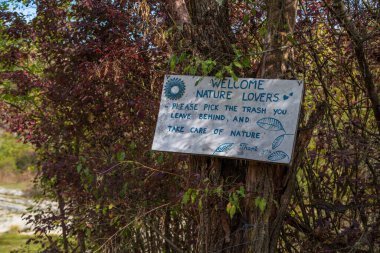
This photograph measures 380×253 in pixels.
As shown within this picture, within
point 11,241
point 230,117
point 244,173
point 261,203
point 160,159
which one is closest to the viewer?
point 261,203

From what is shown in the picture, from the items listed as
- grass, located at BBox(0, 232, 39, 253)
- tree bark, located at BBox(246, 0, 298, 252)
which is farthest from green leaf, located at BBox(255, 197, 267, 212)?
grass, located at BBox(0, 232, 39, 253)

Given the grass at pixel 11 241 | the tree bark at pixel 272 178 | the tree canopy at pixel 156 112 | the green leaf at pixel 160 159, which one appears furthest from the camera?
the grass at pixel 11 241

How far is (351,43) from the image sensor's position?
4.96 m

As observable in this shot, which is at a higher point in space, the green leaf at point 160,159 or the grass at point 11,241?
the green leaf at point 160,159

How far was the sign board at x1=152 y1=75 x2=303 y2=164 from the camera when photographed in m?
4.13

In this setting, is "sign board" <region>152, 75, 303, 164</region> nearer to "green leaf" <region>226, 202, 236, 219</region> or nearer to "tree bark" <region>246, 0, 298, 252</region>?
"tree bark" <region>246, 0, 298, 252</region>

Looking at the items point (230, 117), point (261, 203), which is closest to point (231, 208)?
point (261, 203)

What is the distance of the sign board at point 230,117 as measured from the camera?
13.5 ft

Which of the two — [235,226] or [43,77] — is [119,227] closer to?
[235,226]

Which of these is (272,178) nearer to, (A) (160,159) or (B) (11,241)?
(A) (160,159)

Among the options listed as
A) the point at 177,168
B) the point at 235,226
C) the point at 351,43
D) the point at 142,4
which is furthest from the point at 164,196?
the point at 351,43

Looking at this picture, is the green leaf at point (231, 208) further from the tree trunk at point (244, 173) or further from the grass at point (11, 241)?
the grass at point (11, 241)

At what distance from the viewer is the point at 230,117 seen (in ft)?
14.2

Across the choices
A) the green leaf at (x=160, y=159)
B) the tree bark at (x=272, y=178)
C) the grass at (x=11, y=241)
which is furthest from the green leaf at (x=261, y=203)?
the grass at (x=11, y=241)
